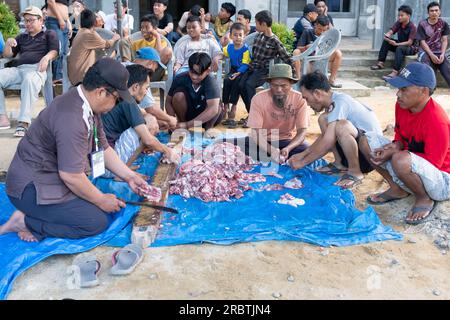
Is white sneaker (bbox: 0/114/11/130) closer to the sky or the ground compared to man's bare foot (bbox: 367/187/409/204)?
closer to the sky

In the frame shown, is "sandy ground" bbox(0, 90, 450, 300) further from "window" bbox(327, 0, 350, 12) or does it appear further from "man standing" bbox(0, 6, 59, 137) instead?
"window" bbox(327, 0, 350, 12)

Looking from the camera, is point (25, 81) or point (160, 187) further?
point (25, 81)

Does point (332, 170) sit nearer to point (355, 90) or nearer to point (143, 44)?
point (143, 44)

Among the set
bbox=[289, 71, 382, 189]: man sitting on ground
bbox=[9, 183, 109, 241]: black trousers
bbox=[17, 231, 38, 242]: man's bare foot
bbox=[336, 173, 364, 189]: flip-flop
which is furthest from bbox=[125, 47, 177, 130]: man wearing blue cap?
bbox=[17, 231, 38, 242]: man's bare foot

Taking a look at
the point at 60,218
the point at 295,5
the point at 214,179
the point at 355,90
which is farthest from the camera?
the point at 295,5

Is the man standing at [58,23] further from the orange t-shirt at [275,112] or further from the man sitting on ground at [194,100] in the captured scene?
the orange t-shirt at [275,112]

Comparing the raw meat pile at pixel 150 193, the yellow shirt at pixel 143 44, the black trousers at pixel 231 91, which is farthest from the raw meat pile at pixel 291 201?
the yellow shirt at pixel 143 44

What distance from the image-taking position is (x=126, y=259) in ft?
11.1

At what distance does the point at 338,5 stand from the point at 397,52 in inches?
159

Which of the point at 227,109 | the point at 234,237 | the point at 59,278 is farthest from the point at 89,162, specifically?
the point at 227,109

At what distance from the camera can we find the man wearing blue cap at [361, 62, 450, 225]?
409 centimetres

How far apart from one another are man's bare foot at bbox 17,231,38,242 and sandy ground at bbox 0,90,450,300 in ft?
0.94

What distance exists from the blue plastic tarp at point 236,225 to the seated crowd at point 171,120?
0.49 feet

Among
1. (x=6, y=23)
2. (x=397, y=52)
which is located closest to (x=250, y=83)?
(x=397, y=52)
